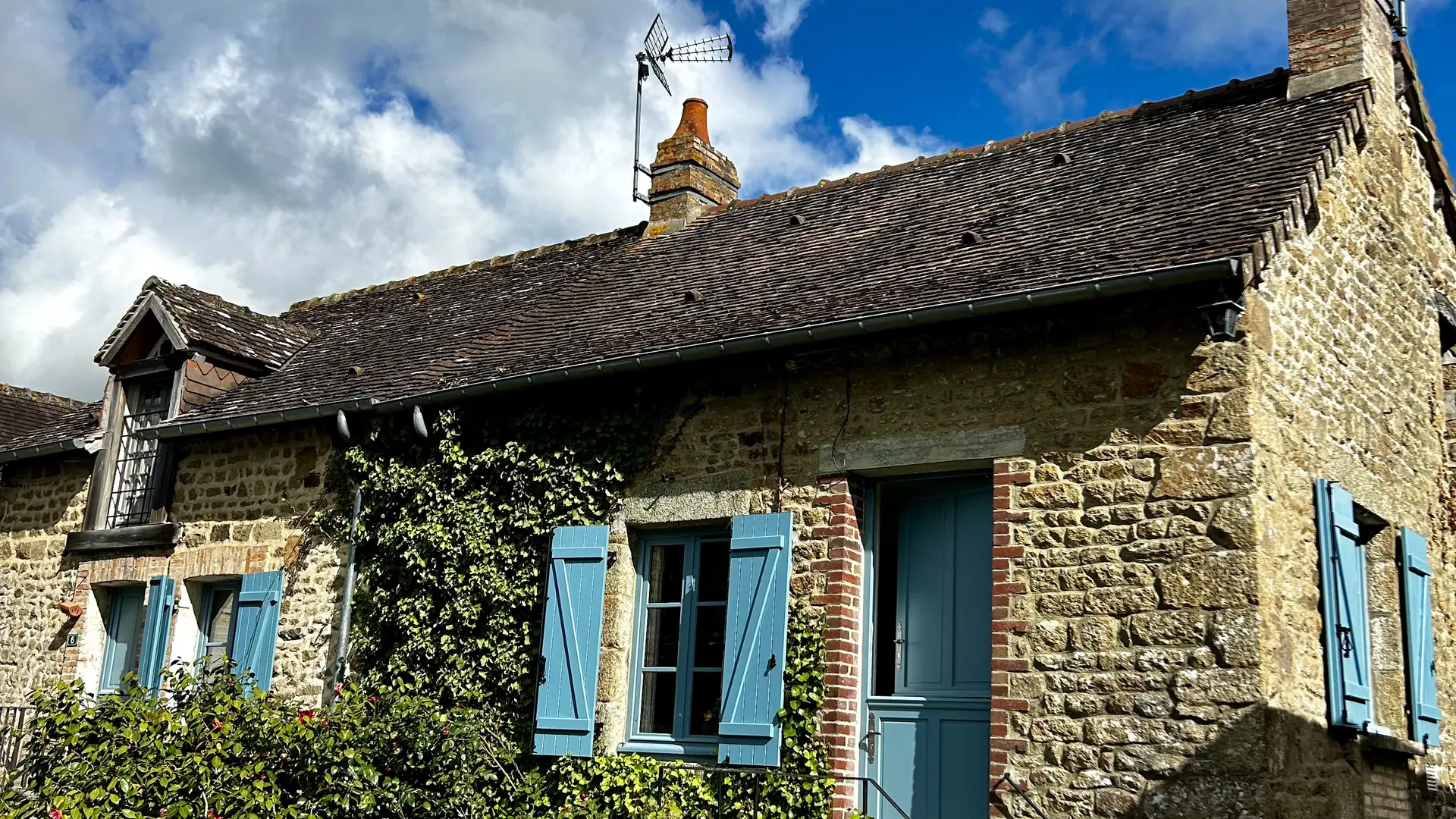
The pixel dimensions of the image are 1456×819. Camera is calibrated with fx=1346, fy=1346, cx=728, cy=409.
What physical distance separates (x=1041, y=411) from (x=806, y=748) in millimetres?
2235

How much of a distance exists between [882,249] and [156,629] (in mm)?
6226

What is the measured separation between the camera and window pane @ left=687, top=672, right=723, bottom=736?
26.1 feet

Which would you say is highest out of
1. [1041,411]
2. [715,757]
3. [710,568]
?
[1041,411]

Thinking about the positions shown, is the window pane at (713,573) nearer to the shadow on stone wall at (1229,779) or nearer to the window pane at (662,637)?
the window pane at (662,637)

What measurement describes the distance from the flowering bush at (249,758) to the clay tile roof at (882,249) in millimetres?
2378

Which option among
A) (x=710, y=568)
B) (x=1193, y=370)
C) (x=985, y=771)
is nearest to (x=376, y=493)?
(x=710, y=568)

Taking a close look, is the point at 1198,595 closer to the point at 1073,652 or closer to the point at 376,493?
the point at 1073,652

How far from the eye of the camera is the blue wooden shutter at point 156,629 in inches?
404

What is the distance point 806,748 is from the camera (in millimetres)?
7375

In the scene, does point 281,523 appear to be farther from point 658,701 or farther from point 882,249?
point 882,249

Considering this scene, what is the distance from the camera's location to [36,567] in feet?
38.4

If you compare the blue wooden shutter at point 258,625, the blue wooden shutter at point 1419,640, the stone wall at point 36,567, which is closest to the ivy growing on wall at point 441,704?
the blue wooden shutter at point 258,625

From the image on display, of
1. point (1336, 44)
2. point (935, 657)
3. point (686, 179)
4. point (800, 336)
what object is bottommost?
point (935, 657)

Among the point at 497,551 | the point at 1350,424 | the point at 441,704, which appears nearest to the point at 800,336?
the point at 497,551
